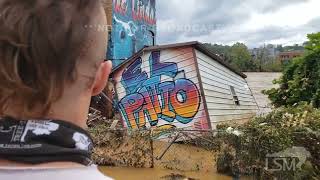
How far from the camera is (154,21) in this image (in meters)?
25.9

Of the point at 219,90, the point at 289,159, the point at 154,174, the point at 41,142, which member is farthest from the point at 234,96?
the point at 41,142

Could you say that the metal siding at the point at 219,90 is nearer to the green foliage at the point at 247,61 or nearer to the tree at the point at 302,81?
the tree at the point at 302,81

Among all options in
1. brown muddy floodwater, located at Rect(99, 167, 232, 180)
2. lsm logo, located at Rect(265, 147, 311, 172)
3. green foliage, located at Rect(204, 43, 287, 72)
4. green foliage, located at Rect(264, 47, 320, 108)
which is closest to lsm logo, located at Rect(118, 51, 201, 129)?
green foliage, located at Rect(264, 47, 320, 108)

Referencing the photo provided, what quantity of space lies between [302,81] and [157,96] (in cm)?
475

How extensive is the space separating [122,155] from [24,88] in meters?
10.9

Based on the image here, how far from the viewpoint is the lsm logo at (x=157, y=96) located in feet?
48.3

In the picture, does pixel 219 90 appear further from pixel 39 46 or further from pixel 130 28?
pixel 39 46

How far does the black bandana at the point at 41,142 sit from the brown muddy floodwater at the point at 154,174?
903 cm

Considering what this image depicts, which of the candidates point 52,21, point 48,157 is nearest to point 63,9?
point 52,21

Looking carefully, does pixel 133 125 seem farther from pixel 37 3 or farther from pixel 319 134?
pixel 37 3

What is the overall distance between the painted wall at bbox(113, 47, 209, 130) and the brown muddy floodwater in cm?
369

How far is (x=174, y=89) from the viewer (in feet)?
49.3

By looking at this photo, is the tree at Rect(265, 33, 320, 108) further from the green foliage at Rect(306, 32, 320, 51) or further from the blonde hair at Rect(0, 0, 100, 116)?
the blonde hair at Rect(0, 0, 100, 116)

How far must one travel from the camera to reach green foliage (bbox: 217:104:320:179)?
7.49 m
